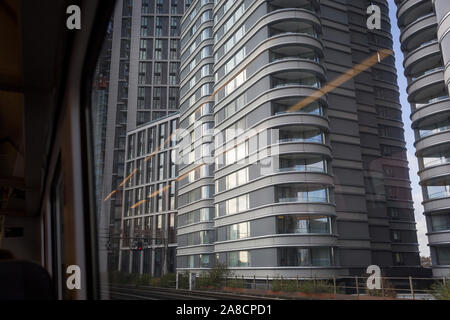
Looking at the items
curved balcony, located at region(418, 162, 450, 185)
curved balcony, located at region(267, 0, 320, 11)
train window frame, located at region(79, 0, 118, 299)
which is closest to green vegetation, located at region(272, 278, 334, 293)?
curved balcony, located at region(418, 162, 450, 185)

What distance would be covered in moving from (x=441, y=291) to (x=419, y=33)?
355 millimetres

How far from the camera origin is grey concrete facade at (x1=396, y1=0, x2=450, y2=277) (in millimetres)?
461

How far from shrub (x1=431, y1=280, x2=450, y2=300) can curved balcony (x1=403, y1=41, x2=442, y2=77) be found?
0.93ft

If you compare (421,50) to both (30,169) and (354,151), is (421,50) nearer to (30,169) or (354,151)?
(354,151)

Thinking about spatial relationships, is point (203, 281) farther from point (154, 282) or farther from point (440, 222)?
point (440, 222)

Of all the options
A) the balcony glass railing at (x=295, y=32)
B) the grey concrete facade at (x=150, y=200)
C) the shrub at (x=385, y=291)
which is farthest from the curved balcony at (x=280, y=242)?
the balcony glass railing at (x=295, y=32)

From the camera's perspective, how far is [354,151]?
639 millimetres

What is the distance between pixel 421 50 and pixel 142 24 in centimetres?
121

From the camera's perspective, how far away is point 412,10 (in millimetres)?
551

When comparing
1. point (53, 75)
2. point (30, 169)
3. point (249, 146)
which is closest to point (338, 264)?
point (249, 146)

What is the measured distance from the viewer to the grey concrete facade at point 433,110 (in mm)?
461

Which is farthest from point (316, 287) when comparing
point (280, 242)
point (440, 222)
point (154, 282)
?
point (154, 282)

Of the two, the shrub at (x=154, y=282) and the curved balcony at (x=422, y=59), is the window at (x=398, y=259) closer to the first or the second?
the curved balcony at (x=422, y=59)
